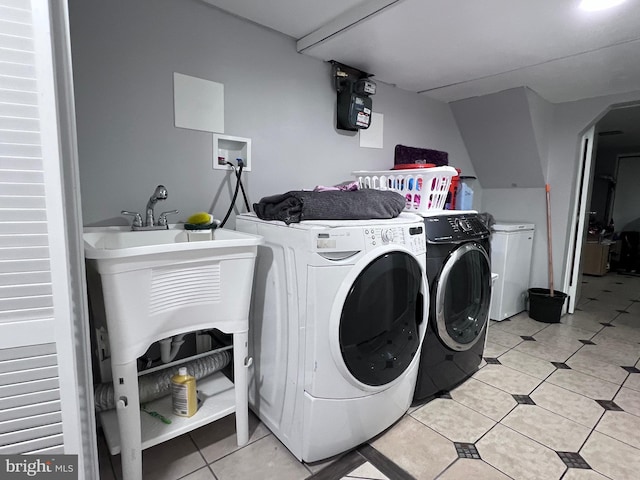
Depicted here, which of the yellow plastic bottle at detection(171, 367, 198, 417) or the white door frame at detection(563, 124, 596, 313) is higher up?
the white door frame at detection(563, 124, 596, 313)

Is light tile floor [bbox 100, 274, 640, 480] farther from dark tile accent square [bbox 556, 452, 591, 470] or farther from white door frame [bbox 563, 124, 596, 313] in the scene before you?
white door frame [bbox 563, 124, 596, 313]

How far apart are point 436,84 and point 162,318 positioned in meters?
2.55

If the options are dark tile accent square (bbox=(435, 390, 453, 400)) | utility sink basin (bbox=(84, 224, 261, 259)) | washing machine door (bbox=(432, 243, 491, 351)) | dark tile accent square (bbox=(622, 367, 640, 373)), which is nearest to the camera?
utility sink basin (bbox=(84, 224, 261, 259))

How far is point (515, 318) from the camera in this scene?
10.4ft

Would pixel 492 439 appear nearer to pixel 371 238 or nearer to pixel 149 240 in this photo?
pixel 371 238

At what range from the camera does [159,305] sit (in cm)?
112

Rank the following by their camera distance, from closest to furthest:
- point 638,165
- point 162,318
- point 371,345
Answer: point 162,318 → point 371,345 → point 638,165

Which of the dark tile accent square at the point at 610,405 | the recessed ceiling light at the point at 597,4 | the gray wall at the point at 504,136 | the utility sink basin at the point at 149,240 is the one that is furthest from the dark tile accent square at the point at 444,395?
the gray wall at the point at 504,136

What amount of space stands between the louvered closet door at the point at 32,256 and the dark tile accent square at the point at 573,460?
6.07 feet

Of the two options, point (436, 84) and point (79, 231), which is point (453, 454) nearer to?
point (79, 231)

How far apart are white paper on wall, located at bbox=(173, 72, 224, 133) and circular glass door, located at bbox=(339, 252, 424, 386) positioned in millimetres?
1126

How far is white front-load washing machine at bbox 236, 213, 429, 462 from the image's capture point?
4.12ft

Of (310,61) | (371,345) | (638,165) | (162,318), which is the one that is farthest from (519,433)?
(638,165)

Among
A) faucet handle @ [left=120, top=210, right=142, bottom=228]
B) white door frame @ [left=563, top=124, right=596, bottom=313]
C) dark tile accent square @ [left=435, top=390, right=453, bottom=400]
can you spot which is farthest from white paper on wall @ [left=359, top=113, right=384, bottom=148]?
white door frame @ [left=563, top=124, right=596, bottom=313]
